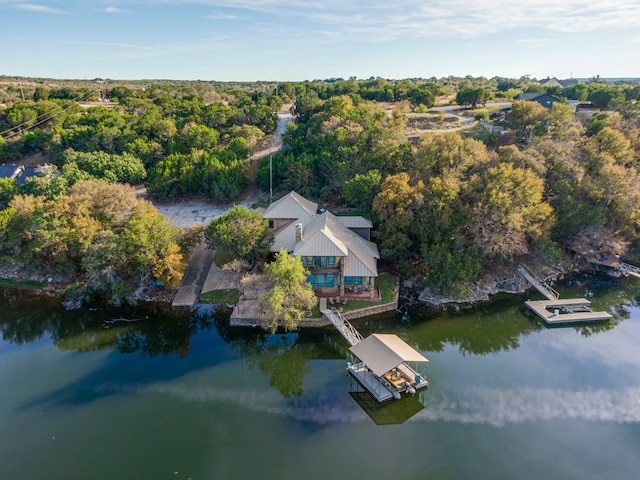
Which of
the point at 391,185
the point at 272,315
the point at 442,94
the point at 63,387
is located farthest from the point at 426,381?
the point at 442,94

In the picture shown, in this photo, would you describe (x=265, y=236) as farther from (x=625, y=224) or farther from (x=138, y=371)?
(x=625, y=224)

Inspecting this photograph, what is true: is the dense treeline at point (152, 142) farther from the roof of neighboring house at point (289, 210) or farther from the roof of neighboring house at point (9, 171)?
the roof of neighboring house at point (289, 210)

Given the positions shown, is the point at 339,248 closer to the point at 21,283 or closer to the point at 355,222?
the point at 355,222

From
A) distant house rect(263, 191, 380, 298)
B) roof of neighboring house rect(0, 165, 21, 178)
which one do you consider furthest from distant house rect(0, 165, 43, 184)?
distant house rect(263, 191, 380, 298)

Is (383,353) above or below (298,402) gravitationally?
above

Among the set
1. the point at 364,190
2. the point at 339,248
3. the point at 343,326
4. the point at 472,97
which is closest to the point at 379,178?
the point at 364,190

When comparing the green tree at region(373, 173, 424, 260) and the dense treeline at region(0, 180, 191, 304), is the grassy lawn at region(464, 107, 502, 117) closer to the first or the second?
the green tree at region(373, 173, 424, 260)
